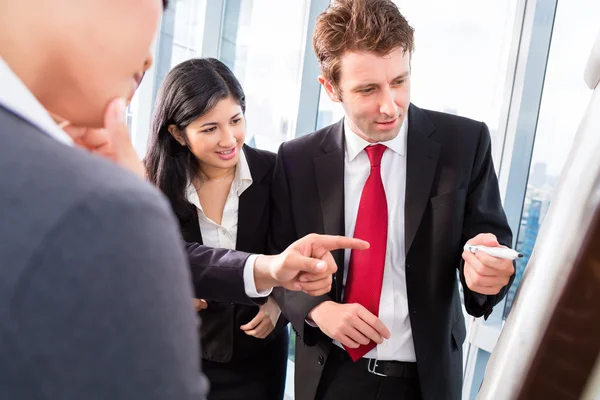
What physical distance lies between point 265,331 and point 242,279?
41cm

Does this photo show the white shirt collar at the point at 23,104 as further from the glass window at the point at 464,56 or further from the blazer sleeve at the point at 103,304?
the glass window at the point at 464,56

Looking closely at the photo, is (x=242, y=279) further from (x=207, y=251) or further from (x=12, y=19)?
(x=12, y=19)

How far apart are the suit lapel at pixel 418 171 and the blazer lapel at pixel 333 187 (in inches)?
8.2

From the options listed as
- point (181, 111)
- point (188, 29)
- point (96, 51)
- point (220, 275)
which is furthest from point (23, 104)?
point (188, 29)

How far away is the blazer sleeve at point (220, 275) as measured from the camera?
1.55 meters

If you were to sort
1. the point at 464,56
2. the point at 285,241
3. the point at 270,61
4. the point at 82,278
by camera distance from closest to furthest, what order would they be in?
the point at 82,278 < the point at 285,241 < the point at 464,56 < the point at 270,61

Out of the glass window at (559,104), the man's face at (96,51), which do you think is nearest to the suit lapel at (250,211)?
the glass window at (559,104)

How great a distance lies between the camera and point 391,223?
5.53 feet

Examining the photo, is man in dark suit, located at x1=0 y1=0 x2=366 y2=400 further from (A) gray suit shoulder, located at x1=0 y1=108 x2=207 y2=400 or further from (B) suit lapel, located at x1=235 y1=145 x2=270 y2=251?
(B) suit lapel, located at x1=235 y1=145 x2=270 y2=251

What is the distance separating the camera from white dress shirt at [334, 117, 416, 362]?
64.1 inches

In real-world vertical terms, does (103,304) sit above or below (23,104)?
below

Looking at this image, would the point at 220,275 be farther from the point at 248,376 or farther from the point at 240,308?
the point at 248,376

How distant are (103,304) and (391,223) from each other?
1.41 meters

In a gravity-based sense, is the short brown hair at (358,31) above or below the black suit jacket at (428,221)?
above
